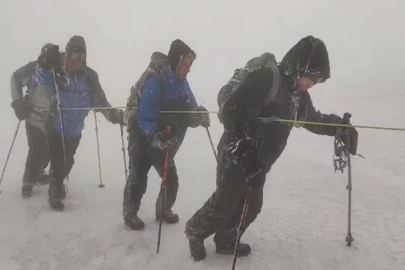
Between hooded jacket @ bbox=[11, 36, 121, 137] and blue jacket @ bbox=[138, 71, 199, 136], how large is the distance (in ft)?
4.56

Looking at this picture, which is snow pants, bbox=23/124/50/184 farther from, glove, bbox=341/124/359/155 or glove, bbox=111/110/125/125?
glove, bbox=341/124/359/155

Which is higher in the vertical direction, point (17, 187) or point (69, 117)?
Answer: point (69, 117)

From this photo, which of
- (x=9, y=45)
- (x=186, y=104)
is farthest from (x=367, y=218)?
(x=9, y=45)

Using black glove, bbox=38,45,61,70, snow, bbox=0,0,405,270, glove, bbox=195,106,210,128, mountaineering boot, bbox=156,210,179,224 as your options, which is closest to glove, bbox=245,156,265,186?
snow, bbox=0,0,405,270

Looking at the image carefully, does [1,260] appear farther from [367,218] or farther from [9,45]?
[9,45]

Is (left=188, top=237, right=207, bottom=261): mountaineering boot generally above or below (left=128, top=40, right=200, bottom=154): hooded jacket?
below

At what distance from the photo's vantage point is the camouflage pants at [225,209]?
3.69 m

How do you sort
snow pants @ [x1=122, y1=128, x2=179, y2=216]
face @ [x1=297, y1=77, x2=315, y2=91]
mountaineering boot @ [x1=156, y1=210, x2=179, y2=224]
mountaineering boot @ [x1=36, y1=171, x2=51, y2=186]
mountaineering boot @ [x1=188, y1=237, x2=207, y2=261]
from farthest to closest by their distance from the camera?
mountaineering boot @ [x1=36, y1=171, x2=51, y2=186] → mountaineering boot @ [x1=156, y1=210, x2=179, y2=224] → snow pants @ [x1=122, y1=128, x2=179, y2=216] → mountaineering boot @ [x1=188, y1=237, x2=207, y2=261] → face @ [x1=297, y1=77, x2=315, y2=91]

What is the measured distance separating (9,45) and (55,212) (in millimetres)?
39773

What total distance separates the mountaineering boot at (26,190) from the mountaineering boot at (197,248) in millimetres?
3007

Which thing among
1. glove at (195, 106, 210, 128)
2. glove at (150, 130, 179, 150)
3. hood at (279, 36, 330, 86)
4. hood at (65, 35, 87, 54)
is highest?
hood at (65, 35, 87, 54)

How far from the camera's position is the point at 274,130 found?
11.7ft

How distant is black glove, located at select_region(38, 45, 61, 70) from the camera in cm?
544

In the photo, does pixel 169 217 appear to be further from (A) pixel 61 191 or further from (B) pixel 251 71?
(B) pixel 251 71
